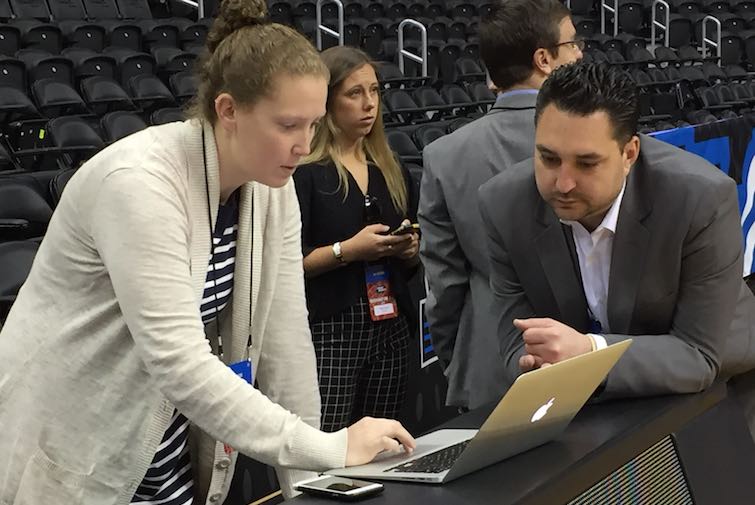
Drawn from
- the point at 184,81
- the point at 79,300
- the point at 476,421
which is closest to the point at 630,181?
the point at 476,421

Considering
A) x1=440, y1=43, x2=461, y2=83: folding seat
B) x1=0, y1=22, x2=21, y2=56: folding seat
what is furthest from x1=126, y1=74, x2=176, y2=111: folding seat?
x1=440, y1=43, x2=461, y2=83: folding seat

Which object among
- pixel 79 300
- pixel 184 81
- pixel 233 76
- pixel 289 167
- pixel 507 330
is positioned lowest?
pixel 184 81

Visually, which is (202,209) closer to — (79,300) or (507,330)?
(79,300)

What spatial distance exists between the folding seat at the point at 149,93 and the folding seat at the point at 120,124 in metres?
0.97

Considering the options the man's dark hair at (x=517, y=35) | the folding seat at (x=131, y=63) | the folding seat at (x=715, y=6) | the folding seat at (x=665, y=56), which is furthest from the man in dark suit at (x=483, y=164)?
the folding seat at (x=715, y=6)

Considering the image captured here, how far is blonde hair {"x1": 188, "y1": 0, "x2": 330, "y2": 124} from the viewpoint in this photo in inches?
57.8

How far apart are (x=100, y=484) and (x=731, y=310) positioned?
1063 millimetres

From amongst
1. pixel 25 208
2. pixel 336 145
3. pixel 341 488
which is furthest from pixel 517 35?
pixel 25 208

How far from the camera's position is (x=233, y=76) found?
4.92 ft

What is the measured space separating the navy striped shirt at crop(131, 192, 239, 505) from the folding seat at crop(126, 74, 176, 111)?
18.7 ft

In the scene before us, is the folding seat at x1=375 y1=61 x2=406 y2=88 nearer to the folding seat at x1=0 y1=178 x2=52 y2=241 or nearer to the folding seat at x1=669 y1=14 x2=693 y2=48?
the folding seat at x1=0 y1=178 x2=52 y2=241

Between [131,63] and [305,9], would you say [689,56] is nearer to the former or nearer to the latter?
[305,9]

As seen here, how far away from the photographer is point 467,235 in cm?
234

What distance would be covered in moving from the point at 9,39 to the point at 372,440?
24.6 ft
